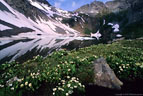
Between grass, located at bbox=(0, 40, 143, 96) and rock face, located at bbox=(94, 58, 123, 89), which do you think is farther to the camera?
rock face, located at bbox=(94, 58, 123, 89)

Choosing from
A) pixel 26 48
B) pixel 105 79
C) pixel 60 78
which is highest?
pixel 105 79

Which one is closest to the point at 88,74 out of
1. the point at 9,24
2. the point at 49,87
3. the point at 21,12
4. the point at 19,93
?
the point at 49,87

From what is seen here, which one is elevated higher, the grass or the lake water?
the grass

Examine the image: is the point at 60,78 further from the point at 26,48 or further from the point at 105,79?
the point at 26,48

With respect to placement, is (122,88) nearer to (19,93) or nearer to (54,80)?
(54,80)

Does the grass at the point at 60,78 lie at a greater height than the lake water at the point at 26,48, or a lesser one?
greater

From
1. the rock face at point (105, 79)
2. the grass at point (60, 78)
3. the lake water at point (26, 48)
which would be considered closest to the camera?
the grass at point (60, 78)

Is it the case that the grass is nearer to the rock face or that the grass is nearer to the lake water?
the rock face

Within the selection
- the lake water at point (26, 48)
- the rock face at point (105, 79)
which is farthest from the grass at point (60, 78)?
the lake water at point (26, 48)

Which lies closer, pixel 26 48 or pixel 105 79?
pixel 105 79

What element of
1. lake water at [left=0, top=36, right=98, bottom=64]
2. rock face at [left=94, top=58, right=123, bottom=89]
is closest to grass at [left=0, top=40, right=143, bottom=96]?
rock face at [left=94, top=58, right=123, bottom=89]

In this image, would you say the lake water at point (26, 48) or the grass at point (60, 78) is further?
the lake water at point (26, 48)

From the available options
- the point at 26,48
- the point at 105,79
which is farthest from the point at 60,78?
the point at 26,48

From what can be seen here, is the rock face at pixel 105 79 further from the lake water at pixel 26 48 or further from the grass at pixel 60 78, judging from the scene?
the lake water at pixel 26 48
